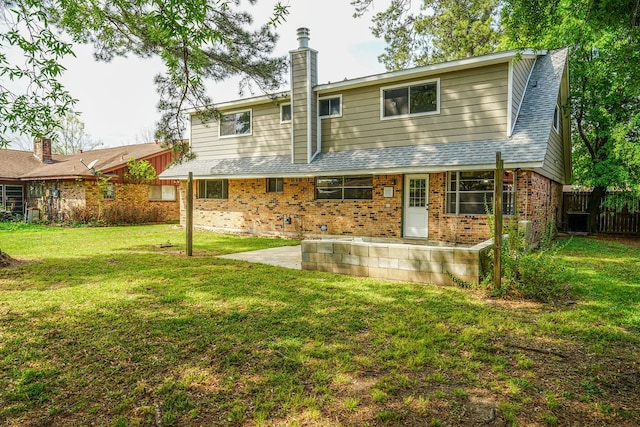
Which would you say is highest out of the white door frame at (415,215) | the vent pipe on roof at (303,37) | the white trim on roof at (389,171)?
the vent pipe on roof at (303,37)

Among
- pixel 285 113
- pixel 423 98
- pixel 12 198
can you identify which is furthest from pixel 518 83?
pixel 12 198

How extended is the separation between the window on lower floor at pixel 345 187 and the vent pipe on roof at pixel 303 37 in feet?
15.0

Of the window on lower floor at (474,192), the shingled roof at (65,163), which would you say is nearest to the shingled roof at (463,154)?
the window on lower floor at (474,192)

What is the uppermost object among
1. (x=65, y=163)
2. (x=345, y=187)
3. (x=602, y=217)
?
(x=65, y=163)

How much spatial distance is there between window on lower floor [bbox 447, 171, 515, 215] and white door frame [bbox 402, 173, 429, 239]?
0.67 meters

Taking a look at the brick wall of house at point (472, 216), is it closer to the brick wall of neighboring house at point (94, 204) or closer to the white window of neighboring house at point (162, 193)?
the brick wall of neighboring house at point (94, 204)

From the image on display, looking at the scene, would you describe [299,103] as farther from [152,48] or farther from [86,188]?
[86,188]

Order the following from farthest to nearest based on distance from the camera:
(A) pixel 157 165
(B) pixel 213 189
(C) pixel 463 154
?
(A) pixel 157 165
(B) pixel 213 189
(C) pixel 463 154

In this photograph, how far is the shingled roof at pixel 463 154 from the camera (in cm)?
952

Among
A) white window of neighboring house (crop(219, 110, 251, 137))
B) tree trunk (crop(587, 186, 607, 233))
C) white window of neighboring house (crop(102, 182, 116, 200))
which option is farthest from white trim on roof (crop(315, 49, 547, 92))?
white window of neighboring house (crop(102, 182, 116, 200))

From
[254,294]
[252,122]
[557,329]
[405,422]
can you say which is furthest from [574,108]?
[405,422]

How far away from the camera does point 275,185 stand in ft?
46.2

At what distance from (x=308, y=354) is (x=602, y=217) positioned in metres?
16.7

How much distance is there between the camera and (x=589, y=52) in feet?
48.5
